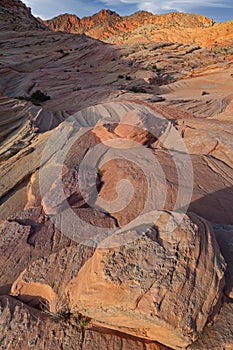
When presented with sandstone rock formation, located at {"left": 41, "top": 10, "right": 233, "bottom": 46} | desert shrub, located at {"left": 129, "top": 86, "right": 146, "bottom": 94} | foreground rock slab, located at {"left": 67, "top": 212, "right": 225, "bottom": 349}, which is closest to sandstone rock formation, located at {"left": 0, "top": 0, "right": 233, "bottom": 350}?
foreground rock slab, located at {"left": 67, "top": 212, "right": 225, "bottom": 349}

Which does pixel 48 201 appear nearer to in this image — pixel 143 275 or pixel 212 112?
pixel 143 275

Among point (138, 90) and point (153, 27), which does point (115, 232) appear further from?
point (153, 27)

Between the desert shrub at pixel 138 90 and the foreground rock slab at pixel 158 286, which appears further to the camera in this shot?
the desert shrub at pixel 138 90

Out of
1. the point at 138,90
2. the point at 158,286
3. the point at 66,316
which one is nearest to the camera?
the point at 158,286

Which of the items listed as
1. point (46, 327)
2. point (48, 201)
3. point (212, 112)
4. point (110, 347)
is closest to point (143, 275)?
point (110, 347)

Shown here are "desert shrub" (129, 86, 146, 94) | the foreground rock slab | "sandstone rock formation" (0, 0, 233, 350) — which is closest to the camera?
the foreground rock slab

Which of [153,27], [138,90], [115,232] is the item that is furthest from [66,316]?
[153,27]

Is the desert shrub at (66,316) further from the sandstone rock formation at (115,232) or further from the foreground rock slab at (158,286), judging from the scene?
the foreground rock slab at (158,286)

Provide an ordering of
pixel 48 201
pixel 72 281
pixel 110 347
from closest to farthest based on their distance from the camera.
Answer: pixel 110 347 → pixel 72 281 → pixel 48 201

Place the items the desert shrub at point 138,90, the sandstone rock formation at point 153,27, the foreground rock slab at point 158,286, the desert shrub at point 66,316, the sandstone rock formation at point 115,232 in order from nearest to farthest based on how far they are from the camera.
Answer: the foreground rock slab at point 158,286, the sandstone rock formation at point 115,232, the desert shrub at point 66,316, the desert shrub at point 138,90, the sandstone rock formation at point 153,27

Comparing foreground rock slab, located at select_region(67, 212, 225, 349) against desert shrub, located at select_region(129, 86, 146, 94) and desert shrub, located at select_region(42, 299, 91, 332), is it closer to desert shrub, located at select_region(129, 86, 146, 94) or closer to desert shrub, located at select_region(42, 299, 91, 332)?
desert shrub, located at select_region(42, 299, 91, 332)

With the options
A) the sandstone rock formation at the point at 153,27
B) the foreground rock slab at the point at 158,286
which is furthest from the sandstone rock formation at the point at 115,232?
the sandstone rock formation at the point at 153,27
